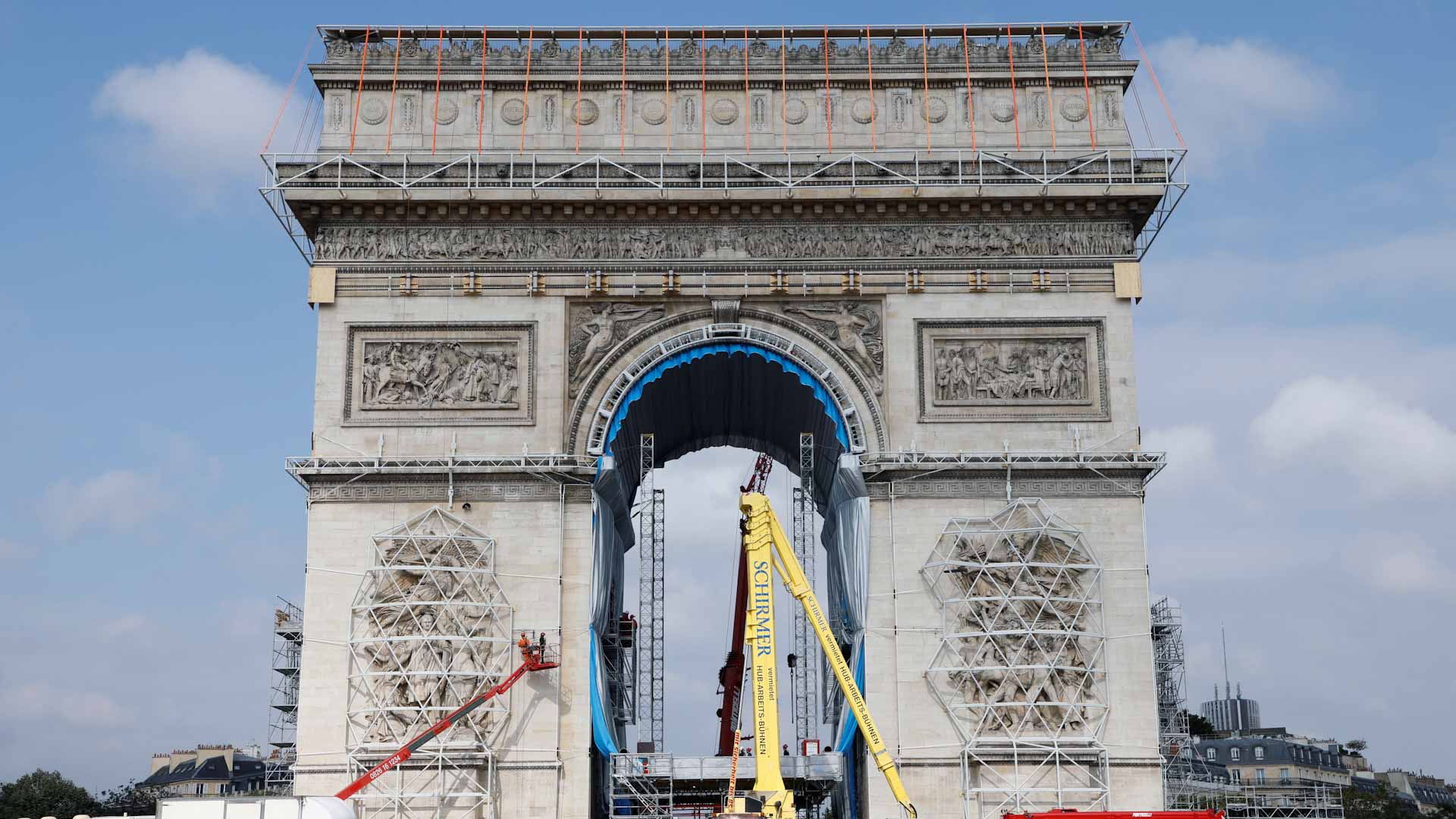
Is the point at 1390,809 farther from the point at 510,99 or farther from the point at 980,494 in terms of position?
the point at 510,99

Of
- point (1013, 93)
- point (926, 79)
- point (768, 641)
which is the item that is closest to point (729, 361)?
point (768, 641)

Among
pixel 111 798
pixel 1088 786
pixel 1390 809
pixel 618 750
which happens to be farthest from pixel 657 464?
pixel 111 798

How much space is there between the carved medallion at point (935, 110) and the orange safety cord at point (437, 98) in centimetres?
978

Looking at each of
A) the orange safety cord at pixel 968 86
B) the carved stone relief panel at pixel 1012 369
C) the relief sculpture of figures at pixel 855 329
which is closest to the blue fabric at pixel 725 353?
the relief sculpture of figures at pixel 855 329

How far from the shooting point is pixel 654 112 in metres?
33.7

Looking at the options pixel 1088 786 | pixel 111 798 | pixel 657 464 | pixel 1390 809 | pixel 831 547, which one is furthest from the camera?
pixel 111 798

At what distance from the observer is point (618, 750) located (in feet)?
109

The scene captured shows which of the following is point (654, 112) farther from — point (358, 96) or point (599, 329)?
point (358, 96)

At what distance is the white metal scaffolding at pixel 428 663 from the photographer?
29.7 metres

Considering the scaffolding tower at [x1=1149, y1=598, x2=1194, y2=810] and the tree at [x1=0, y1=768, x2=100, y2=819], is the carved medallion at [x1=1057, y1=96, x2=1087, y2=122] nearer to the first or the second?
the scaffolding tower at [x1=1149, y1=598, x2=1194, y2=810]

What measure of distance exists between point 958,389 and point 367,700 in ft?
41.0

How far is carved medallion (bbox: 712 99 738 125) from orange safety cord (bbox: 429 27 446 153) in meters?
5.59

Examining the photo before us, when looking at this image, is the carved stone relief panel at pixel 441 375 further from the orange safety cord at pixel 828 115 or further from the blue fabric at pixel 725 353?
the orange safety cord at pixel 828 115

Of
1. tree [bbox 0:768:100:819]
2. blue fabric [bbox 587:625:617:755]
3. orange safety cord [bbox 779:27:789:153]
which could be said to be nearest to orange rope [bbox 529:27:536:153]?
orange safety cord [bbox 779:27:789:153]
